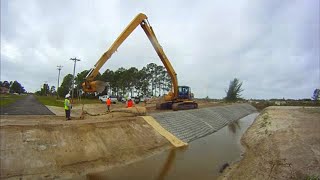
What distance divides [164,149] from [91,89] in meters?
8.03

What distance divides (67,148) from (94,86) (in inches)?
331

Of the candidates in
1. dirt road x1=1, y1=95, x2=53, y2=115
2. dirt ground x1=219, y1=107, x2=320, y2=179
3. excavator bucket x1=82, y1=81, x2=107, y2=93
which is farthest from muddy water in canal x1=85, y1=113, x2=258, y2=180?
dirt road x1=1, y1=95, x2=53, y2=115

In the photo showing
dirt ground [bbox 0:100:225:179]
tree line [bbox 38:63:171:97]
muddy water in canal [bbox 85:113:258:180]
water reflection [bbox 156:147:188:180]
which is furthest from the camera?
tree line [bbox 38:63:171:97]

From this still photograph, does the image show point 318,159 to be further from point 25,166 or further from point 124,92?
point 124,92

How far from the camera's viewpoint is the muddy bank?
14.8 meters

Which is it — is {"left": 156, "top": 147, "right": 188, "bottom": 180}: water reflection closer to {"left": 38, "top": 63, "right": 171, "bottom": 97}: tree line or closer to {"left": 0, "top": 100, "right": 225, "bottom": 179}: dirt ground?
{"left": 0, "top": 100, "right": 225, "bottom": 179}: dirt ground

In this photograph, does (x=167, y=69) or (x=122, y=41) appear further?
(x=167, y=69)

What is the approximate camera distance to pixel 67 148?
17250mm

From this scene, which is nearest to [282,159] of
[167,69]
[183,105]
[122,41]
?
[122,41]

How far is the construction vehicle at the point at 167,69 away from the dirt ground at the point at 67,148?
4.66m

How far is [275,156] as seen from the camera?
18266 millimetres

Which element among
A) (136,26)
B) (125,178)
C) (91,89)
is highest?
(136,26)

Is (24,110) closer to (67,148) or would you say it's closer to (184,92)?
(184,92)

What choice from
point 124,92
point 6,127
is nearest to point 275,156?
point 6,127
